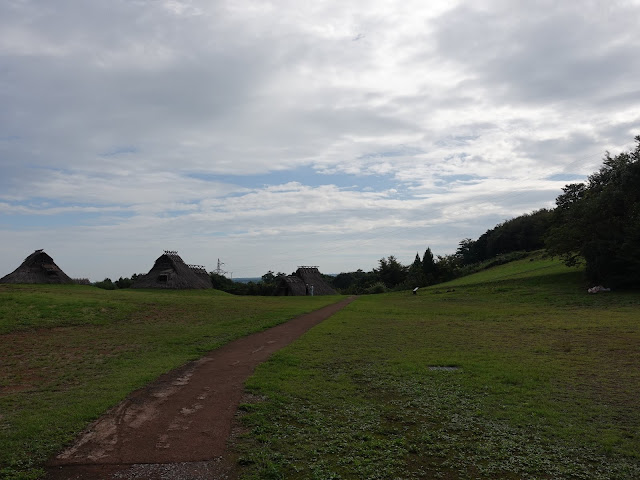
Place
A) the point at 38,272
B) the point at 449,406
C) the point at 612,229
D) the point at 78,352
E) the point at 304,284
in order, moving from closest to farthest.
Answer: the point at 449,406, the point at 78,352, the point at 612,229, the point at 38,272, the point at 304,284

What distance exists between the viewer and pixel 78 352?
1383 cm

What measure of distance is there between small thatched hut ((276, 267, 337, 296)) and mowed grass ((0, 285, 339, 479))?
26.5 metres

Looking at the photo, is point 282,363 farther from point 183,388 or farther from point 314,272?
point 314,272

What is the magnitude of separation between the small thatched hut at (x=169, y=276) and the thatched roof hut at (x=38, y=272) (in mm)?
7454

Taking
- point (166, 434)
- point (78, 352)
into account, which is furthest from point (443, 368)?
point (78, 352)

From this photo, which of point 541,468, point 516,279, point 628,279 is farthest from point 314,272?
point 541,468

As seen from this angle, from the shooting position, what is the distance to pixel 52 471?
5.69 meters

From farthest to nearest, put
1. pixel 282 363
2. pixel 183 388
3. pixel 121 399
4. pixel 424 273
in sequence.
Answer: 1. pixel 424 273
2. pixel 282 363
3. pixel 183 388
4. pixel 121 399

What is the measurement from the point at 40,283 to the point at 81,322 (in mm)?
22749

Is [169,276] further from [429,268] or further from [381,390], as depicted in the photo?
[381,390]

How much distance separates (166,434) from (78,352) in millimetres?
8582

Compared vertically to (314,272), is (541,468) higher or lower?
lower

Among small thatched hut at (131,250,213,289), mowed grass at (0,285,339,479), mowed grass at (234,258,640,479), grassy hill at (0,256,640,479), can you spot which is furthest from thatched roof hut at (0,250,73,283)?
mowed grass at (234,258,640,479)

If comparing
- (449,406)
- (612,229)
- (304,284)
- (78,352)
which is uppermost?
(612,229)
